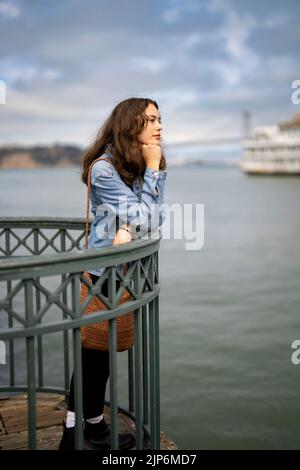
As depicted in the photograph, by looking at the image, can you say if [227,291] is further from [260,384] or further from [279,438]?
[279,438]

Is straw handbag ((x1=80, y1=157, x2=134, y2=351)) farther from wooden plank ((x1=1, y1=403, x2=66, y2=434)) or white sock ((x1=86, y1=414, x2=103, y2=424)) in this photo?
wooden plank ((x1=1, y1=403, x2=66, y2=434))

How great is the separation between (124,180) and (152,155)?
194 millimetres

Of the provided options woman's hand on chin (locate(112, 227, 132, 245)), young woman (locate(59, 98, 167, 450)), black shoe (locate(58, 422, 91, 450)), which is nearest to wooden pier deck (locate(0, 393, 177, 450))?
black shoe (locate(58, 422, 91, 450))

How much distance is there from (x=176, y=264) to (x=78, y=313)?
442 inches

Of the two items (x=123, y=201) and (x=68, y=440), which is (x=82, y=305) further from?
(x=68, y=440)

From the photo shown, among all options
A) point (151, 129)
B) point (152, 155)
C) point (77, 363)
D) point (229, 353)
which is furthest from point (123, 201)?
point (229, 353)

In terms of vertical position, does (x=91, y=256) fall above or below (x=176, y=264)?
above

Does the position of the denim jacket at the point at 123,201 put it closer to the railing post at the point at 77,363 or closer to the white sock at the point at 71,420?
the railing post at the point at 77,363

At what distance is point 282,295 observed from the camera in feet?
32.3

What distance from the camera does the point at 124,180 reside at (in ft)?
9.12

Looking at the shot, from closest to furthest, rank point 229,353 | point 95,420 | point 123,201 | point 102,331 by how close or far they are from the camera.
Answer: point 123,201 → point 102,331 → point 95,420 → point 229,353
